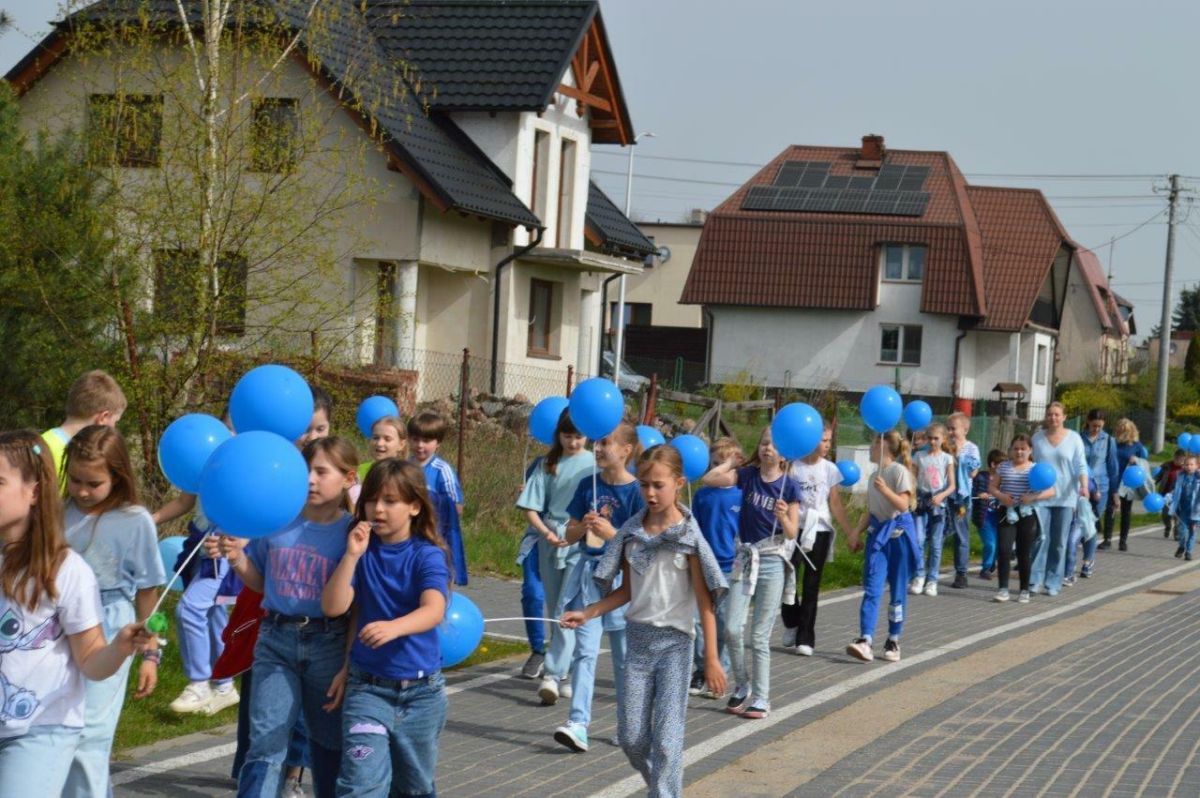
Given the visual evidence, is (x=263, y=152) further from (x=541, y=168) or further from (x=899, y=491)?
(x=541, y=168)

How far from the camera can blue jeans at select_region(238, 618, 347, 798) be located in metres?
6.03

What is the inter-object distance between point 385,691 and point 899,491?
742cm

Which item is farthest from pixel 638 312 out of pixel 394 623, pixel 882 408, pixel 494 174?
pixel 394 623

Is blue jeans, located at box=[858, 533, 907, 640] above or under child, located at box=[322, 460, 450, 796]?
under

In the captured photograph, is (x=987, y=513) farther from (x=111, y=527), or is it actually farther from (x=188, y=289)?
(x=111, y=527)

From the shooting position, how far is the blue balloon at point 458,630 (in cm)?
633

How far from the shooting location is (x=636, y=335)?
223 ft

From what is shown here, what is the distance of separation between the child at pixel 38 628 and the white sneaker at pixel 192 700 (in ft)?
12.3

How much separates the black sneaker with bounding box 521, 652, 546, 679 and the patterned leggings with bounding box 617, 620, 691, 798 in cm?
348

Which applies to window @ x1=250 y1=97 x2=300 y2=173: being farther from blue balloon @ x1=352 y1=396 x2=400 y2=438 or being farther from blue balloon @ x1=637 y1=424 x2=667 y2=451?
blue balloon @ x1=637 y1=424 x2=667 y2=451

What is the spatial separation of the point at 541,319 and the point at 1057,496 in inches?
692

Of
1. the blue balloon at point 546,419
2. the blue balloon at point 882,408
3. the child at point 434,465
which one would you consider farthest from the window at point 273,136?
the child at point 434,465

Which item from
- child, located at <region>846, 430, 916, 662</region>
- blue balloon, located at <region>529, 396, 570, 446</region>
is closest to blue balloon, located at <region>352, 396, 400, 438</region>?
blue balloon, located at <region>529, 396, 570, 446</region>

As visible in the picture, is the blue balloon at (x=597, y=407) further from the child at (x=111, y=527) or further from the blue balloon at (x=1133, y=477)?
the blue balloon at (x=1133, y=477)
